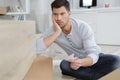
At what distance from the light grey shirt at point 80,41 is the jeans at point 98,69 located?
0.28 feet

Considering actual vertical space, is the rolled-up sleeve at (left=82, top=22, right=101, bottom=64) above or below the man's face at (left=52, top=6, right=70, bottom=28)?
below

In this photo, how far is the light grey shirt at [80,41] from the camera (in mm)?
1509

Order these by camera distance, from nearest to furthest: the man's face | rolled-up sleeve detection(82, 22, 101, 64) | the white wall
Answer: rolled-up sleeve detection(82, 22, 101, 64), the man's face, the white wall

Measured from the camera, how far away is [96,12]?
382 cm

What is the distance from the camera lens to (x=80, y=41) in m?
1.65

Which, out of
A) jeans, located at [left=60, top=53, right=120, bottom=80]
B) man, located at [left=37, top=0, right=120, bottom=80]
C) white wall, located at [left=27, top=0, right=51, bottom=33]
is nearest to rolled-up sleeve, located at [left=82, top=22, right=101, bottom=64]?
man, located at [left=37, top=0, right=120, bottom=80]

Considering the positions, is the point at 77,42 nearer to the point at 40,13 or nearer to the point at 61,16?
the point at 61,16

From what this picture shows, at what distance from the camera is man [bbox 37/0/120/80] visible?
1540 millimetres

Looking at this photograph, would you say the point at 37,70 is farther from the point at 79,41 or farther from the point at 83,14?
the point at 83,14

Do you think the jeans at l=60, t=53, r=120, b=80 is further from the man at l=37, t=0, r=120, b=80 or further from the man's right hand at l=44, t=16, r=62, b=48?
the man's right hand at l=44, t=16, r=62, b=48

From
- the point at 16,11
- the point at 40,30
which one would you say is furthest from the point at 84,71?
the point at 40,30

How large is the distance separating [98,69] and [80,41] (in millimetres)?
247

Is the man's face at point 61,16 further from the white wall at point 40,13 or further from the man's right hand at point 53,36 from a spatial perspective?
the white wall at point 40,13

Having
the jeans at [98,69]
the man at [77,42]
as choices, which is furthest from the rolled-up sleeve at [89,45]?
the jeans at [98,69]
